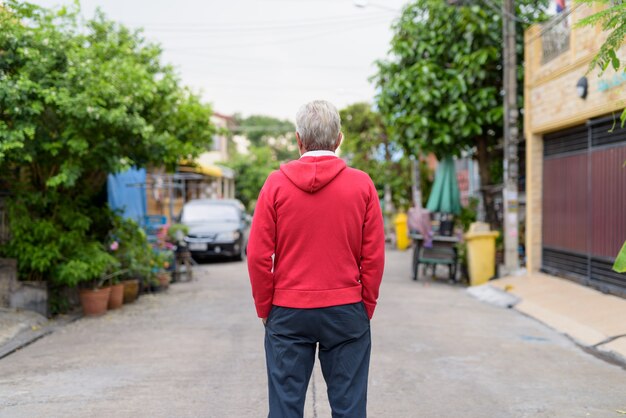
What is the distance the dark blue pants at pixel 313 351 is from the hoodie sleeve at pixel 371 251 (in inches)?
3.4

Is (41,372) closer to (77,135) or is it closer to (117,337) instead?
(117,337)

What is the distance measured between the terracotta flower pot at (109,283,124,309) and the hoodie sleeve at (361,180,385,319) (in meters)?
7.22

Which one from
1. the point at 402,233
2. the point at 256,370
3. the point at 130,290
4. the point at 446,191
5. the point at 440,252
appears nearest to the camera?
the point at 256,370

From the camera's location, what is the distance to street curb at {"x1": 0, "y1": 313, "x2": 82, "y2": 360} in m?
6.63

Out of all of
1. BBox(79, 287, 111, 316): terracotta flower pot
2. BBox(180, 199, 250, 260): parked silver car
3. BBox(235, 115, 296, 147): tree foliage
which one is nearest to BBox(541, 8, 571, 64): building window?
BBox(79, 287, 111, 316): terracotta flower pot

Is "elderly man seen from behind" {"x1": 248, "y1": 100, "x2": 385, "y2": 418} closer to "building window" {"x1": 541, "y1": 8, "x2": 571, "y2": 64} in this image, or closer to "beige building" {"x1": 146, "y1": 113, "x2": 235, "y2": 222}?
"building window" {"x1": 541, "y1": 8, "x2": 571, "y2": 64}

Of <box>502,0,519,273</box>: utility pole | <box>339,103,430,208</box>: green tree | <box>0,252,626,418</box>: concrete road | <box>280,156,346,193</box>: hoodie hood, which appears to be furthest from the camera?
<box>339,103,430,208</box>: green tree

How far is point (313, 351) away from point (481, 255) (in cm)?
1002

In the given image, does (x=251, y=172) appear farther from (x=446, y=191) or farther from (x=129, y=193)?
(x=129, y=193)

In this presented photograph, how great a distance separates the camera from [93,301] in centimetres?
877

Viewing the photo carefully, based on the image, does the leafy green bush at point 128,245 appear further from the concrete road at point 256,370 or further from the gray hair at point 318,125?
the gray hair at point 318,125

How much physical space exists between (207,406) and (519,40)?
11285mm

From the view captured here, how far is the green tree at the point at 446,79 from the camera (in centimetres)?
1272

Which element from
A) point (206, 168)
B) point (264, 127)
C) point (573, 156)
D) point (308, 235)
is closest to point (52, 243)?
point (308, 235)
